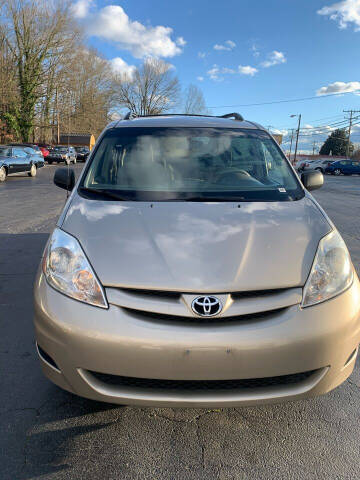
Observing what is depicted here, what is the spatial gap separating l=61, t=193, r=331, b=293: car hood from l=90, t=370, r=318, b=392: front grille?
1.41 ft

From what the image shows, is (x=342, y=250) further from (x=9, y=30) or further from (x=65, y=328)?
(x=9, y=30)

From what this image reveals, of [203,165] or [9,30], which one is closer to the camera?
[203,165]

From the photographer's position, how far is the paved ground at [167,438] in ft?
5.86

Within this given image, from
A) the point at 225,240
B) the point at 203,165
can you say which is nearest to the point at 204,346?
the point at 225,240

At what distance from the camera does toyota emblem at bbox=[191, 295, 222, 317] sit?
5.66 feet

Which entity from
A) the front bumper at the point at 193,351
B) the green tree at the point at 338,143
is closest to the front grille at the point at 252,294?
the front bumper at the point at 193,351

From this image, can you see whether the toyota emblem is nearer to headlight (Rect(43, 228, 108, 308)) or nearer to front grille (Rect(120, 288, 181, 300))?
front grille (Rect(120, 288, 181, 300))

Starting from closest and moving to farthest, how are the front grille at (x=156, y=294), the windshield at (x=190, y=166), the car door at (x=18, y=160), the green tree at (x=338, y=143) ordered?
the front grille at (x=156, y=294) → the windshield at (x=190, y=166) → the car door at (x=18, y=160) → the green tree at (x=338, y=143)

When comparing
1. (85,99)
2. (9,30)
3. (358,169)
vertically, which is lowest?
(358,169)

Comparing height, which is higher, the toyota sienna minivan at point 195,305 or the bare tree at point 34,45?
the bare tree at point 34,45

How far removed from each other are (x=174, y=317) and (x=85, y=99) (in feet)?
178

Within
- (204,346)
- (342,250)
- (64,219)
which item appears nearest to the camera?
(204,346)

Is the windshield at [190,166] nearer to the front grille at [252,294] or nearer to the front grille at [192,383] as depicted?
the front grille at [252,294]

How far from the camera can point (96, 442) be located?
6.38ft
